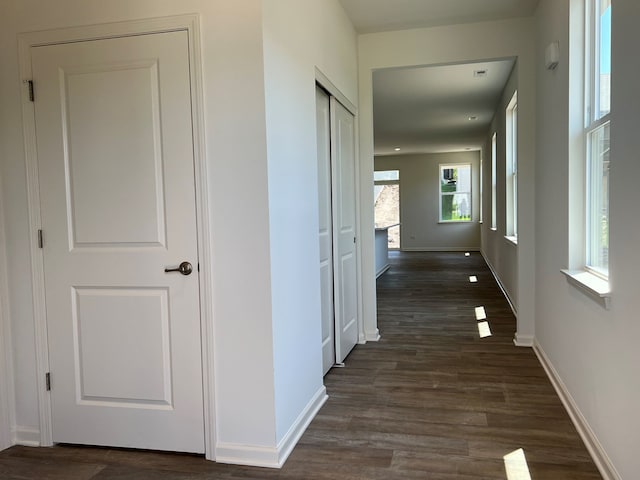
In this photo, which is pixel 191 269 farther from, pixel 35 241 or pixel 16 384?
pixel 16 384

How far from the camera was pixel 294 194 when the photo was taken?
261 centimetres

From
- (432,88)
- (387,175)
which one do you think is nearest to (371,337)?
(432,88)

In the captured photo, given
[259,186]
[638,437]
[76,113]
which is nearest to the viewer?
[638,437]

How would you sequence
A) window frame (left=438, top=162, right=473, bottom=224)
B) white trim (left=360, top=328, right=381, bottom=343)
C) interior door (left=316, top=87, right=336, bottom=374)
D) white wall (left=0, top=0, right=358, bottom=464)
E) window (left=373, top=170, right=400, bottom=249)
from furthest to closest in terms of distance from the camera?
window (left=373, top=170, right=400, bottom=249)
window frame (left=438, top=162, right=473, bottom=224)
white trim (left=360, top=328, right=381, bottom=343)
interior door (left=316, top=87, right=336, bottom=374)
white wall (left=0, top=0, right=358, bottom=464)

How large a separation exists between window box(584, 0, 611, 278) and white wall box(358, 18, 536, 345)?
1.37m

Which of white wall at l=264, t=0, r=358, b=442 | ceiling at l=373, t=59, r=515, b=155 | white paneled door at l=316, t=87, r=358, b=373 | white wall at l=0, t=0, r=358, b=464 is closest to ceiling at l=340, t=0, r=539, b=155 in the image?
ceiling at l=373, t=59, r=515, b=155

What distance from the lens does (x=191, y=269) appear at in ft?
7.73

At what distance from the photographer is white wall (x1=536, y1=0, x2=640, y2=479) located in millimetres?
1800

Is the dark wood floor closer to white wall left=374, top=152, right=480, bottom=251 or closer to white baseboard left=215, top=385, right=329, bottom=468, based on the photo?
white baseboard left=215, top=385, right=329, bottom=468

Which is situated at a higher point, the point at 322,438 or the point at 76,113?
the point at 76,113

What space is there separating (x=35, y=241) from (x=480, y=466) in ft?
7.91

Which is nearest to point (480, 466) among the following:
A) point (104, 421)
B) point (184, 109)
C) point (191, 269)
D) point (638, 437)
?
point (638, 437)

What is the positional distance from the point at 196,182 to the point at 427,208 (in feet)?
39.4

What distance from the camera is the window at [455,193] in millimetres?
13484
